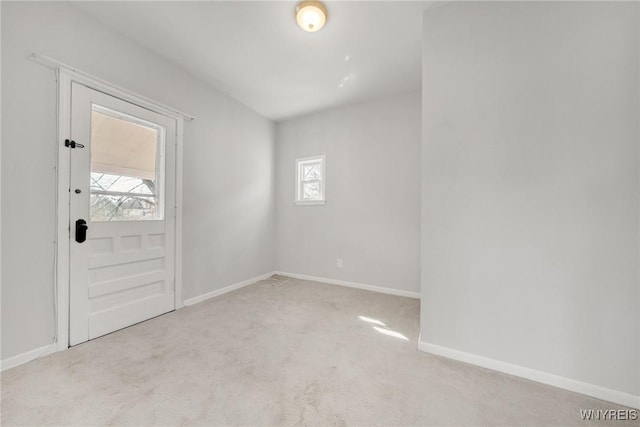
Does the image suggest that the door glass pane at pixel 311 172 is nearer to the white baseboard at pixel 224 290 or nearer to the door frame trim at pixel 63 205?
the white baseboard at pixel 224 290

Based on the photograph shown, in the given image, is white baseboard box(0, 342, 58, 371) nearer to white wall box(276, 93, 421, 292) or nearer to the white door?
the white door

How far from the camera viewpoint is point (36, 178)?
5.83 ft

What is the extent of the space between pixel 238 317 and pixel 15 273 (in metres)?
1.68

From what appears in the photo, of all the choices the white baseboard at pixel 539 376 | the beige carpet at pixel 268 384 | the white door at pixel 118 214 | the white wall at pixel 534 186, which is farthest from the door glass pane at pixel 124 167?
the white baseboard at pixel 539 376

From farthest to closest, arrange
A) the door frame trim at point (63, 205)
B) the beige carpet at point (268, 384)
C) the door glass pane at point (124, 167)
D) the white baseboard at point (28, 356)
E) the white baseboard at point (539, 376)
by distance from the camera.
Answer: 1. the door glass pane at point (124, 167)
2. the door frame trim at point (63, 205)
3. the white baseboard at point (28, 356)
4. the white baseboard at point (539, 376)
5. the beige carpet at point (268, 384)

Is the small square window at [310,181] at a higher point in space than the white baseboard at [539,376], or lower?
higher

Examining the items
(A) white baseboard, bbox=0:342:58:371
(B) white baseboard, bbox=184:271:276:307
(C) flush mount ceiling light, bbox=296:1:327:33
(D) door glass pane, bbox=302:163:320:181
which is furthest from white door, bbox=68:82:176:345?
(D) door glass pane, bbox=302:163:320:181

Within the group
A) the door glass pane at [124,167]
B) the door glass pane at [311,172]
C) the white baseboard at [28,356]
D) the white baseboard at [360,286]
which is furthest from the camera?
the door glass pane at [311,172]

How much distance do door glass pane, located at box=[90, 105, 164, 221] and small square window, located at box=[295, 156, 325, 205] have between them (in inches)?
82.3

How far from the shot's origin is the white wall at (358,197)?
3336mm

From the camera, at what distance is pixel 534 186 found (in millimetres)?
1622

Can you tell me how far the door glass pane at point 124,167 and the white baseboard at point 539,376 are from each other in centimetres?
294

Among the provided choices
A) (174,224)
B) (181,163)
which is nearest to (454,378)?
(174,224)

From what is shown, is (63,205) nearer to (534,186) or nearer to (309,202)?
(309,202)
